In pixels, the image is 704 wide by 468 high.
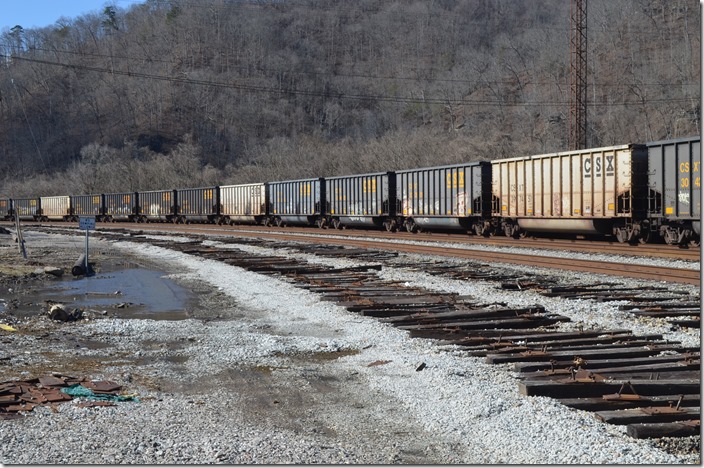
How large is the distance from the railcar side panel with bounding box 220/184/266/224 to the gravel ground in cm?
3908

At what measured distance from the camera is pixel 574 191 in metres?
25.8

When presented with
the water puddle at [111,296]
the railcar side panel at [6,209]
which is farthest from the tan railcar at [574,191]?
the railcar side panel at [6,209]

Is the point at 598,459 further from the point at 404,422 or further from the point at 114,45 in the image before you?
the point at 114,45

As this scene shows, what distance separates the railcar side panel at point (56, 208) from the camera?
79.0 metres

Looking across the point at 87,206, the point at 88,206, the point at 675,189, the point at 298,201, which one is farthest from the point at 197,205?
the point at 675,189

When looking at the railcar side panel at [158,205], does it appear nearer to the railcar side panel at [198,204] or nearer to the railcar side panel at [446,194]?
the railcar side panel at [198,204]

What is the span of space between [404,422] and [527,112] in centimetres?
9348

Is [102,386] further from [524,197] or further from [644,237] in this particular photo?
[524,197]

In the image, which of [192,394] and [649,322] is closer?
[192,394]

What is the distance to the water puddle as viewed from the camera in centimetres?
1488

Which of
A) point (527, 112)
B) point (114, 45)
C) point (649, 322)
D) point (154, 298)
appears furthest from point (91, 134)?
point (649, 322)

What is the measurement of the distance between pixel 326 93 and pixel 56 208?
82252 millimetres

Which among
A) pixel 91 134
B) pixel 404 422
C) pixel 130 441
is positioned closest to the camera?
pixel 130 441

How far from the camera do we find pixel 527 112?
96.1 metres
